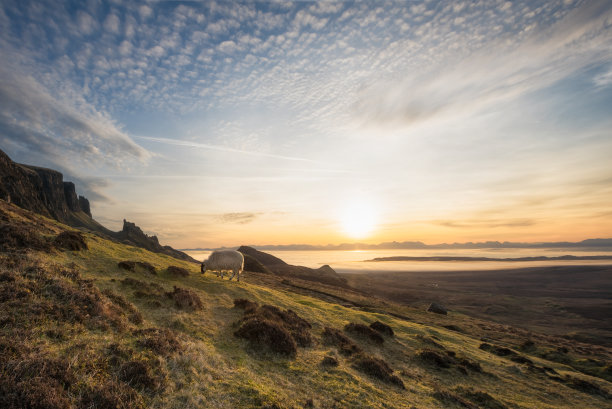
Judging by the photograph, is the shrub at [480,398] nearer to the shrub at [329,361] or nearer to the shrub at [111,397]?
the shrub at [329,361]

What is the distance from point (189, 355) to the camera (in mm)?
9367

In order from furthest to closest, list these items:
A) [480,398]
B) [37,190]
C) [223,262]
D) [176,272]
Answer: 1. [37,190]
2. [223,262]
3. [176,272]
4. [480,398]

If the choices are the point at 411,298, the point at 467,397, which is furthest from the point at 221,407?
the point at 411,298

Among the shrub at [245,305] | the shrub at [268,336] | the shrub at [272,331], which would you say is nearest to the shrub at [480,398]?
the shrub at [272,331]

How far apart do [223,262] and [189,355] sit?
1955 cm

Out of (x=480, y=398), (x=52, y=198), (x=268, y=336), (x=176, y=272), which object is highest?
(x=52, y=198)

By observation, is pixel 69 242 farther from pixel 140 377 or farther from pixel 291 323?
pixel 291 323

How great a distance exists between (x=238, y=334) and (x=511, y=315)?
4286 inches

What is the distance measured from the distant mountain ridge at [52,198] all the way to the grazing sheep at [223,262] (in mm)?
29755

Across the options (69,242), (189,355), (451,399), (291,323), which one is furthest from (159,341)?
(69,242)

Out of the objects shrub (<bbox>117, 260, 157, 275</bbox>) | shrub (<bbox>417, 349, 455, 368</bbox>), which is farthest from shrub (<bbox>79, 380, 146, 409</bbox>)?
shrub (<bbox>417, 349, 455, 368</bbox>)

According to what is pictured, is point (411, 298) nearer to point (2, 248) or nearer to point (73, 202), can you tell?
point (2, 248)

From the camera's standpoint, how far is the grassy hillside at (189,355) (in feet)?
21.6

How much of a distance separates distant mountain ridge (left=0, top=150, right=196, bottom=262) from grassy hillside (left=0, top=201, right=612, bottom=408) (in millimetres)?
35336
